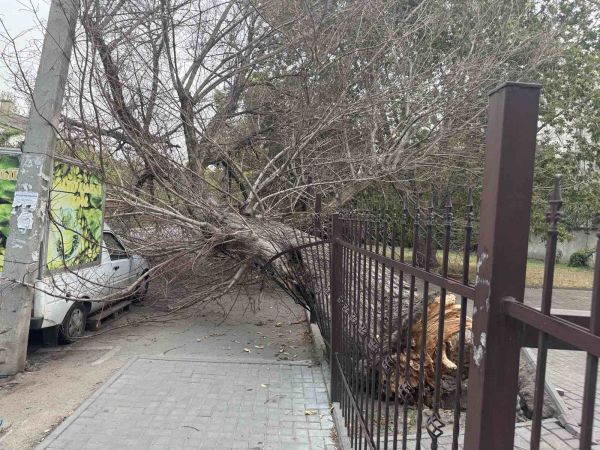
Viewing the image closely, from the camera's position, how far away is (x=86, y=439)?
3658mm

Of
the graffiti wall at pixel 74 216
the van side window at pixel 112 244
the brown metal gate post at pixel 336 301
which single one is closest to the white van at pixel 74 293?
the van side window at pixel 112 244

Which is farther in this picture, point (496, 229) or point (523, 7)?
point (523, 7)

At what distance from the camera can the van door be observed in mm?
7715

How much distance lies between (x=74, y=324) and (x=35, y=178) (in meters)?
2.20

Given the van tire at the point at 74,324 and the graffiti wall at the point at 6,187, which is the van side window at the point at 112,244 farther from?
the graffiti wall at the point at 6,187

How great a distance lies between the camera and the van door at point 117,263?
25.3ft

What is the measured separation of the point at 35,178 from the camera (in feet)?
17.8

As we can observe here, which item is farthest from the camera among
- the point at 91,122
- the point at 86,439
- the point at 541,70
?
the point at 541,70

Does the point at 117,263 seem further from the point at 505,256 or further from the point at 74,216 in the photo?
the point at 505,256

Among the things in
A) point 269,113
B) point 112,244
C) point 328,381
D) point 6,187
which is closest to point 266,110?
point 269,113

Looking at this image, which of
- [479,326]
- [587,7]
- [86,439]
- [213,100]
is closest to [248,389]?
[86,439]

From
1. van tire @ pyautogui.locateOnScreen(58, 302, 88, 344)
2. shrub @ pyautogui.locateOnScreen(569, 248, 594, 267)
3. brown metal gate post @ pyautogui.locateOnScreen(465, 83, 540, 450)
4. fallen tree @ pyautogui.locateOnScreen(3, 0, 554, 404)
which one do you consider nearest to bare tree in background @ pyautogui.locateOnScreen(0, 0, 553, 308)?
fallen tree @ pyautogui.locateOnScreen(3, 0, 554, 404)

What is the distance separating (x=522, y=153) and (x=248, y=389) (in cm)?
417

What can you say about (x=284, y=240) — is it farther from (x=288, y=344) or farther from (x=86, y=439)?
(x=86, y=439)
